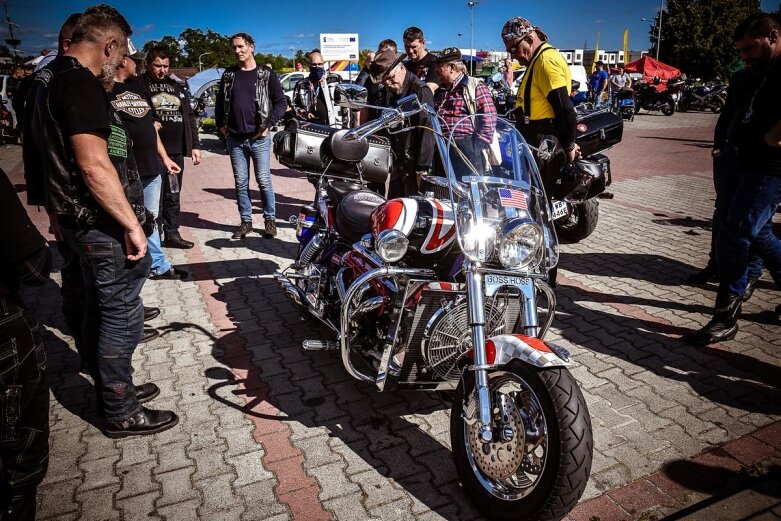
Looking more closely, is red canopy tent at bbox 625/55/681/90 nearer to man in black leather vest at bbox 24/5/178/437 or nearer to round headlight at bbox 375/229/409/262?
round headlight at bbox 375/229/409/262

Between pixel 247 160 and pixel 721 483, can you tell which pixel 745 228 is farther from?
pixel 247 160

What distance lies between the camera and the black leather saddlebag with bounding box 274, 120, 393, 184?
3877 millimetres

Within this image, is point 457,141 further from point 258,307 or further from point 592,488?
point 258,307

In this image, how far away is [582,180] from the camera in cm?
516

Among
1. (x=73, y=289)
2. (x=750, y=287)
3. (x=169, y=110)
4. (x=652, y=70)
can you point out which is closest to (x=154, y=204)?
(x=169, y=110)

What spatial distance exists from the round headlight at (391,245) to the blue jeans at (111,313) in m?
1.32

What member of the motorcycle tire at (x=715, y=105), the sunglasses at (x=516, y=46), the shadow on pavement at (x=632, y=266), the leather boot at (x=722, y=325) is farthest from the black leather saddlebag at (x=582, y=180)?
the motorcycle tire at (x=715, y=105)

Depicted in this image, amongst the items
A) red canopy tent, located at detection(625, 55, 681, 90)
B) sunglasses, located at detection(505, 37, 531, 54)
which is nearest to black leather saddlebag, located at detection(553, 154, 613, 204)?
sunglasses, located at detection(505, 37, 531, 54)

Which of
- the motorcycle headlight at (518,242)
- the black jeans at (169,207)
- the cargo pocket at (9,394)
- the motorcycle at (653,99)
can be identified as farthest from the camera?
the motorcycle at (653,99)

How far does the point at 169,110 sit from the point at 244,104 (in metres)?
0.83

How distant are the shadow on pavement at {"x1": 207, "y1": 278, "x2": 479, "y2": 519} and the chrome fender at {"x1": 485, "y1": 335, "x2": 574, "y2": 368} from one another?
2.50 feet

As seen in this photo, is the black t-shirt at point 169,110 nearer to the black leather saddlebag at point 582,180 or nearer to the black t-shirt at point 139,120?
the black t-shirt at point 139,120

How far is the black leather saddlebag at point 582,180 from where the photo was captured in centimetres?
506

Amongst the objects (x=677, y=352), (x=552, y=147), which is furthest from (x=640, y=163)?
(x=552, y=147)
